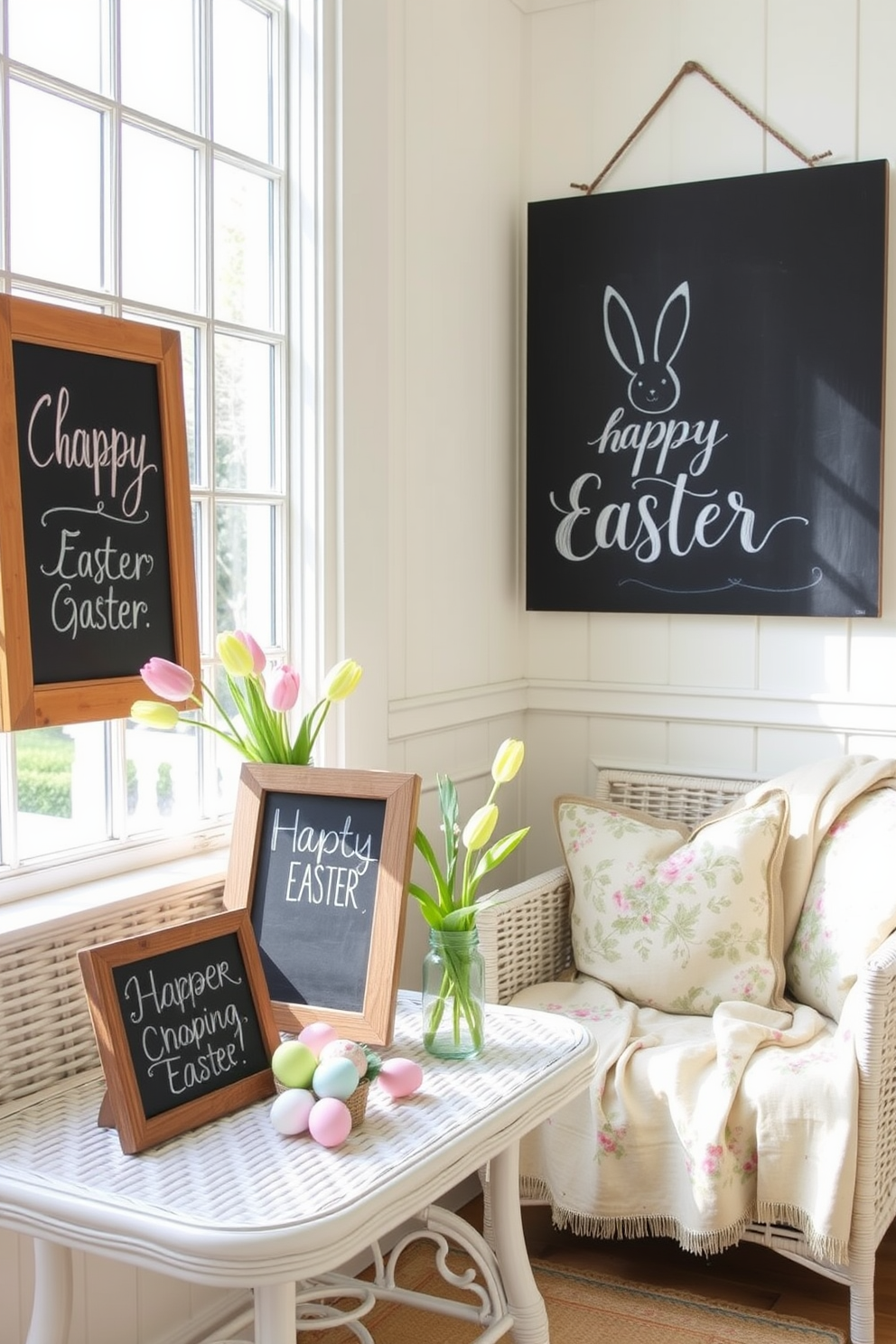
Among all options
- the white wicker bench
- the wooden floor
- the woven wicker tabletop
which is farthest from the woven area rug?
the woven wicker tabletop

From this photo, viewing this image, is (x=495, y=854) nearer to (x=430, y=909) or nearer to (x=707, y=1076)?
(x=430, y=909)

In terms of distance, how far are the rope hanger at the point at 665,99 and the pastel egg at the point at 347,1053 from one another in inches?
83.5

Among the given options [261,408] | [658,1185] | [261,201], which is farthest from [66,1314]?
[261,201]

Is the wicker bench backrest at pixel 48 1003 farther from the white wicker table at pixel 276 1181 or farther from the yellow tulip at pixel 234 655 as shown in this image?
the yellow tulip at pixel 234 655

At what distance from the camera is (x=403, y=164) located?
2.63 metres

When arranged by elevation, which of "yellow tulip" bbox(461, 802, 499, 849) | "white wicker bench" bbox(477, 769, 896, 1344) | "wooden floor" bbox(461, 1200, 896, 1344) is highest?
"yellow tulip" bbox(461, 802, 499, 849)

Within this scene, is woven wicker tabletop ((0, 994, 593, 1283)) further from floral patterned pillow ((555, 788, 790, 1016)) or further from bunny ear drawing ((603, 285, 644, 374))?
bunny ear drawing ((603, 285, 644, 374))

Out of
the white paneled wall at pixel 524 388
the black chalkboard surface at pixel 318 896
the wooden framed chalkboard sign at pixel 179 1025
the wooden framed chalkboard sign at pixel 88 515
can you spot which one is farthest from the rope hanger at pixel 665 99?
the wooden framed chalkboard sign at pixel 179 1025

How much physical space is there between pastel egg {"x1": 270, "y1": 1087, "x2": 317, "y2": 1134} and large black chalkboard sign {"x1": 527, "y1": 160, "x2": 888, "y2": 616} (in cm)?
172

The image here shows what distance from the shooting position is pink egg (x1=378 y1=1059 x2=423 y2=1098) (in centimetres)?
162

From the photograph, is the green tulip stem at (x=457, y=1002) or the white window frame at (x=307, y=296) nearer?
the green tulip stem at (x=457, y=1002)

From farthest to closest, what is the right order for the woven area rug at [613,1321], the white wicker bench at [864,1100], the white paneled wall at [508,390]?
the white paneled wall at [508,390] → the woven area rug at [613,1321] → the white wicker bench at [864,1100]

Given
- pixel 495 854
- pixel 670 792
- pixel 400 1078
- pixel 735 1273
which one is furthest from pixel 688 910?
pixel 400 1078

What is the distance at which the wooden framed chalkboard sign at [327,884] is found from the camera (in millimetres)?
1743
